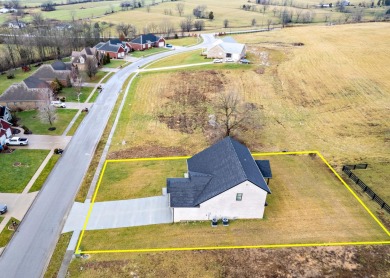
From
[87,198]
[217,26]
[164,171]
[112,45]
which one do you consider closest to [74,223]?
[87,198]

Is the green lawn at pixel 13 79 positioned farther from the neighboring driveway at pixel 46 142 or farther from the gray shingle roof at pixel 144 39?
the gray shingle roof at pixel 144 39

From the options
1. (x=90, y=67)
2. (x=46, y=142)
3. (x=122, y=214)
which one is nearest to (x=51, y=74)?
(x=90, y=67)

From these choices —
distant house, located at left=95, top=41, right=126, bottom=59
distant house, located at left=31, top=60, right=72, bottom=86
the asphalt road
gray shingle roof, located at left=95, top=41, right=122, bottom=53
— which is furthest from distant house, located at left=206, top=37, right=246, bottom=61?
the asphalt road

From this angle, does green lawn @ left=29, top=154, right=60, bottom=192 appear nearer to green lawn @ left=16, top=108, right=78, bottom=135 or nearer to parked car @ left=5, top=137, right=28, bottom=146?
parked car @ left=5, top=137, right=28, bottom=146

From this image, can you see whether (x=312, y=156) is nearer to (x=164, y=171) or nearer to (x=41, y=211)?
(x=164, y=171)

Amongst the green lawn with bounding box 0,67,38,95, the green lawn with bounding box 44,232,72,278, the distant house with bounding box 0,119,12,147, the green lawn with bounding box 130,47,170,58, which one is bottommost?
the green lawn with bounding box 44,232,72,278

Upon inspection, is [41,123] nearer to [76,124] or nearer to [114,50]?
[76,124]
